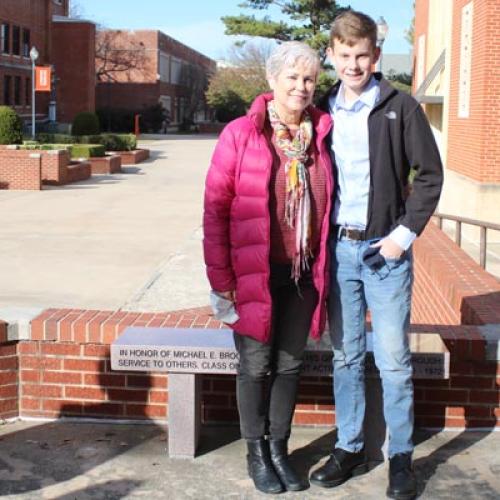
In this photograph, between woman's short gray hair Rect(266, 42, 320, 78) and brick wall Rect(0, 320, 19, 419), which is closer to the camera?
woman's short gray hair Rect(266, 42, 320, 78)

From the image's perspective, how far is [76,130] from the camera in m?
38.2

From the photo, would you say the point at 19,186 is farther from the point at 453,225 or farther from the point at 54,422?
the point at 54,422

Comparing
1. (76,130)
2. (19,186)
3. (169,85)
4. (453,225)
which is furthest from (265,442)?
(169,85)

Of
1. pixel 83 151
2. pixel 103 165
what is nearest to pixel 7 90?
pixel 83 151

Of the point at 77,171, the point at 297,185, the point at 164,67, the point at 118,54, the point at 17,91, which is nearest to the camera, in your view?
the point at 297,185

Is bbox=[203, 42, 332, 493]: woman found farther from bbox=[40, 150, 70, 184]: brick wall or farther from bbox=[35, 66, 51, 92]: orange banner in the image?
bbox=[35, 66, 51, 92]: orange banner

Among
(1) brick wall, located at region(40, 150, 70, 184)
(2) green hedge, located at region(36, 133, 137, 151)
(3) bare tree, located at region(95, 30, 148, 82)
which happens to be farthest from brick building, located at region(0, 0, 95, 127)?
(1) brick wall, located at region(40, 150, 70, 184)

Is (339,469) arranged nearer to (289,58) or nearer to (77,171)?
(289,58)

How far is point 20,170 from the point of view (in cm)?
2231

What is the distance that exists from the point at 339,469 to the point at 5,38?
158ft

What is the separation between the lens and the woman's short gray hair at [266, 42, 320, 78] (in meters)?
3.44

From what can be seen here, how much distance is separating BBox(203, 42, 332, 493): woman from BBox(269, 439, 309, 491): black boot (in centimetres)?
2

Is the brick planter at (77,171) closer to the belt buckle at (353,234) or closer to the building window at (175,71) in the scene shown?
the belt buckle at (353,234)

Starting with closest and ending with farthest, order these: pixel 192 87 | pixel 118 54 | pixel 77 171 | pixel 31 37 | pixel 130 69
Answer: pixel 77 171 → pixel 31 37 → pixel 118 54 → pixel 130 69 → pixel 192 87
